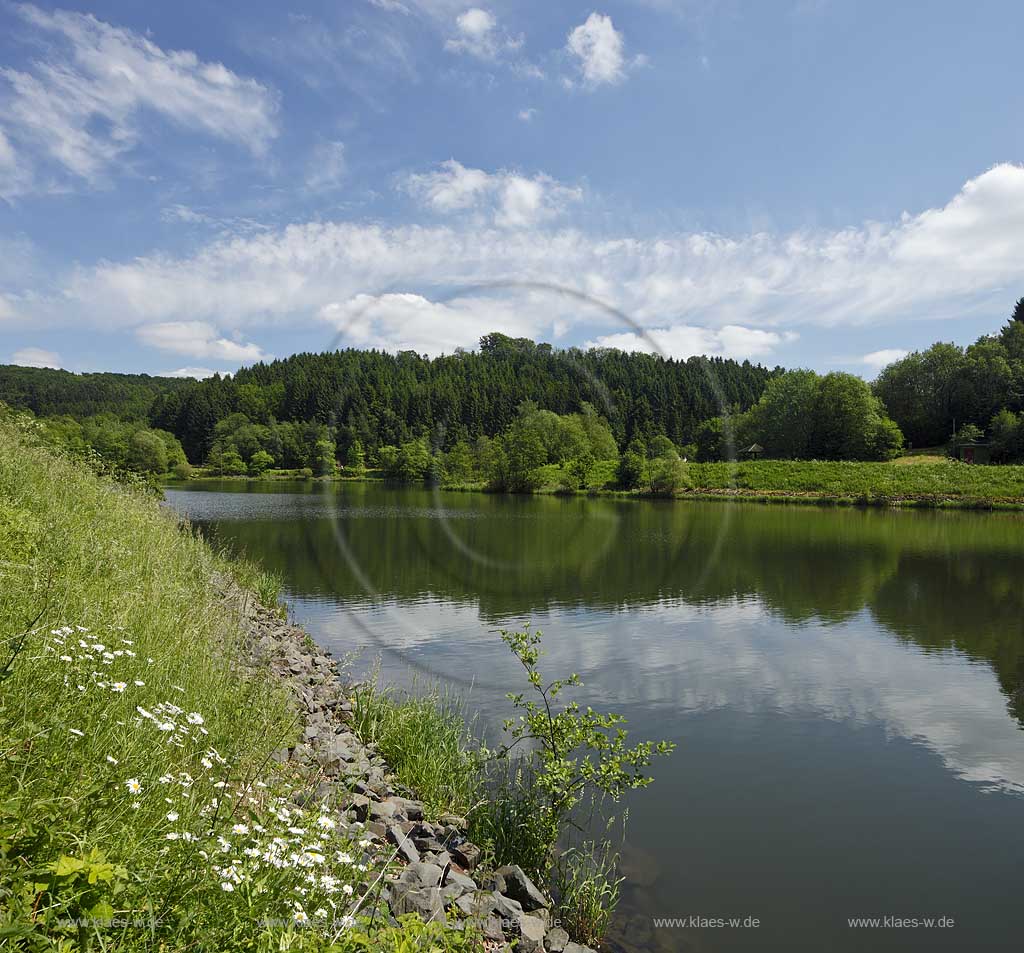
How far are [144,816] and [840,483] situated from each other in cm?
7750

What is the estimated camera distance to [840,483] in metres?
71.2

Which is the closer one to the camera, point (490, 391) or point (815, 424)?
point (490, 391)

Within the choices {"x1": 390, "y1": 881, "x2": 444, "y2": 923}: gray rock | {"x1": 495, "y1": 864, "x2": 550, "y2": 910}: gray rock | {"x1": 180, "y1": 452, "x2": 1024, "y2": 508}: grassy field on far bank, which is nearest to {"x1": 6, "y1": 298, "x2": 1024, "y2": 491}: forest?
{"x1": 180, "y1": 452, "x2": 1024, "y2": 508}: grassy field on far bank

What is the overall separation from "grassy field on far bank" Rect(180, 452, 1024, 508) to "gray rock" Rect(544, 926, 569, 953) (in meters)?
49.9

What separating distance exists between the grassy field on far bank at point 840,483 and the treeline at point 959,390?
17191 mm

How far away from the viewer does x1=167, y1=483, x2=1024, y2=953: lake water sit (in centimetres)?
629

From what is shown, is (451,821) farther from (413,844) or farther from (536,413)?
(536,413)

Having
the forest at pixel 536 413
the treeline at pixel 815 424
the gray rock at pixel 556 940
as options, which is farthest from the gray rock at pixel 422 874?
the treeline at pixel 815 424

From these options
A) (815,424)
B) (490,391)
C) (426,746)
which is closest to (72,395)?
(815,424)

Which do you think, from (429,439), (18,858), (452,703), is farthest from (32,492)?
(429,439)

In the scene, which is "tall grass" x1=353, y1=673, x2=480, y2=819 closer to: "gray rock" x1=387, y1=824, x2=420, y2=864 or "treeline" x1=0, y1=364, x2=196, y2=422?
"gray rock" x1=387, y1=824, x2=420, y2=864

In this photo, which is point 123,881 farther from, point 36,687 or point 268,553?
point 268,553

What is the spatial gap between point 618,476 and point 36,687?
68063mm

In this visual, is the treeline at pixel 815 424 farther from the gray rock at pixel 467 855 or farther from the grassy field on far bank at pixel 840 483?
the gray rock at pixel 467 855
